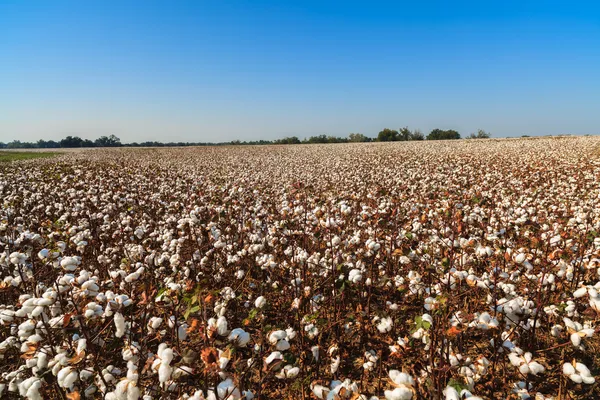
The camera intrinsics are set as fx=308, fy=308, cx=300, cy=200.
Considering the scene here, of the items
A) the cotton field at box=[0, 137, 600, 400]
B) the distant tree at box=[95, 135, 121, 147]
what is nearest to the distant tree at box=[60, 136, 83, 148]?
the distant tree at box=[95, 135, 121, 147]

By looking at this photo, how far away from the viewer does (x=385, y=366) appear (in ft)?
12.4

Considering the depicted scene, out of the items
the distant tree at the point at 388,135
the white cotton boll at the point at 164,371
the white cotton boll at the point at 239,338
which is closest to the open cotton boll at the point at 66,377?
the white cotton boll at the point at 164,371

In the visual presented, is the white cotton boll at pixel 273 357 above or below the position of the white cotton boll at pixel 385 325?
above

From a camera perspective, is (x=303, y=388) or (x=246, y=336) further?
(x=303, y=388)

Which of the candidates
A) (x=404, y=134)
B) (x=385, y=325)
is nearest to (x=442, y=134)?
(x=404, y=134)

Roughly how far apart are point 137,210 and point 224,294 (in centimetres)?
621

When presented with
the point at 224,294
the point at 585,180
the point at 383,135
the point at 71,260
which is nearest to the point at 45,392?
the point at 71,260

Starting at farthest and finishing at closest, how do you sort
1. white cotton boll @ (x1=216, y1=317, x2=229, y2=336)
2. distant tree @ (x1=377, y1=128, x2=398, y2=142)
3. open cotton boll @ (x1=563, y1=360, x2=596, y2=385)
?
distant tree @ (x1=377, y1=128, x2=398, y2=142) < open cotton boll @ (x1=563, y1=360, x2=596, y2=385) < white cotton boll @ (x1=216, y1=317, x2=229, y2=336)

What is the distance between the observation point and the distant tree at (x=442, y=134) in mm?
109500

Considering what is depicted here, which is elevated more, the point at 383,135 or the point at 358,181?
the point at 383,135

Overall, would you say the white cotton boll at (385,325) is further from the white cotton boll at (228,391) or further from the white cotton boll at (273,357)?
the white cotton boll at (228,391)

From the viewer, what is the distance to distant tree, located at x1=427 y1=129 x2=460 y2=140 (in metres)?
110

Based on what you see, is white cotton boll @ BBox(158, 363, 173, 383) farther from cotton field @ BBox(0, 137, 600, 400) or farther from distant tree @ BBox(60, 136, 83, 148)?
distant tree @ BBox(60, 136, 83, 148)

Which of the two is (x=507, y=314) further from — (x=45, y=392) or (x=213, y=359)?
(x=45, y=392)
